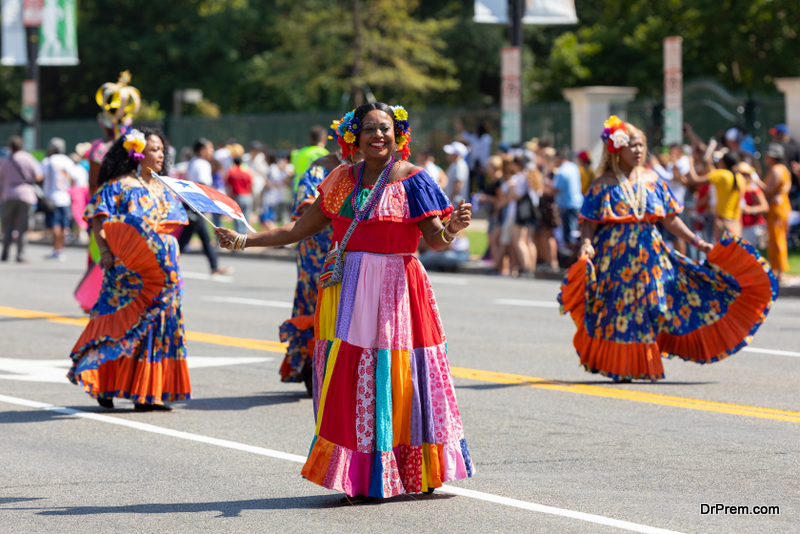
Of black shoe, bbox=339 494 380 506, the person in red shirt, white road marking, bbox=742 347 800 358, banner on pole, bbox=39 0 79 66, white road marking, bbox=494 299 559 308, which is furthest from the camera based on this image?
banner on pole, bbox=39 0 79 66

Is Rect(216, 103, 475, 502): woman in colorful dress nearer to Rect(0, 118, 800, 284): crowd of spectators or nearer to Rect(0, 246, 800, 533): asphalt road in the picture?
Rect(0, 246, 800, 533): asphalt road

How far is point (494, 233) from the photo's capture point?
64.5 feet

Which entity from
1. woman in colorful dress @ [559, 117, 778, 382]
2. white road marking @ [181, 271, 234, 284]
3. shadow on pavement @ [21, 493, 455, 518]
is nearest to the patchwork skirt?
shadow on pavement @ [21, 493, 455, 518]

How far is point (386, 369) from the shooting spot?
5.86 metres

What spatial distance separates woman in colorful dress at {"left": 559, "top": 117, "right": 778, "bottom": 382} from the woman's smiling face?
11.5 ft

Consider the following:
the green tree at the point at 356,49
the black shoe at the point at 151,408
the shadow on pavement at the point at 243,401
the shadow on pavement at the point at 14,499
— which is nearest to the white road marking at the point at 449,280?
the shadow on pavement at the point at 243,401

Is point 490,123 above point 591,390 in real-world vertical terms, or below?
above

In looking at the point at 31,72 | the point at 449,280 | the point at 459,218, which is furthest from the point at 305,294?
the point at 31,72

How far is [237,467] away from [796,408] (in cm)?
373

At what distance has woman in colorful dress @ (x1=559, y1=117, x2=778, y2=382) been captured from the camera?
9.32 meters

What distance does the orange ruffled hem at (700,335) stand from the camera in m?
9.31

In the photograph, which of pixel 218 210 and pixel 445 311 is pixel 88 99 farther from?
pixel 218 210

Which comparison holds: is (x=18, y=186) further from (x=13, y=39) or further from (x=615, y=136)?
(x=615, y=136)

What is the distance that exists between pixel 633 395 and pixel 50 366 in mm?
4685
